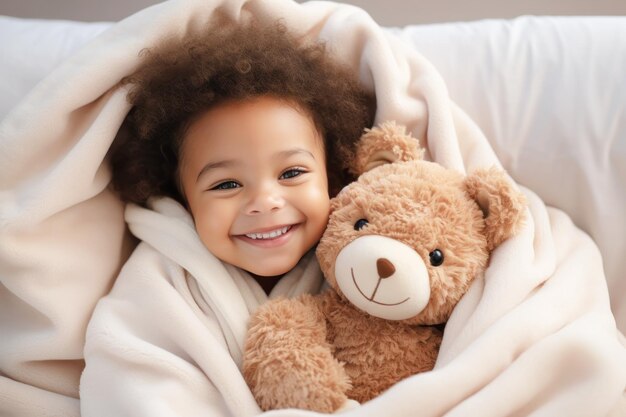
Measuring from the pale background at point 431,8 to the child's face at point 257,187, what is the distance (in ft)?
2.47

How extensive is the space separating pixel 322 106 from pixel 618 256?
1.87ft

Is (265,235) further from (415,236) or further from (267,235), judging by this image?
(415,236)

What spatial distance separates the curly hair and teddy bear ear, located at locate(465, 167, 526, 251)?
9.5 inches

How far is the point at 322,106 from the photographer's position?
1.01 m

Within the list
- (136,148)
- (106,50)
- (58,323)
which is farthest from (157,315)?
(106,50)

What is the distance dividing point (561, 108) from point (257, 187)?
0.56 meters

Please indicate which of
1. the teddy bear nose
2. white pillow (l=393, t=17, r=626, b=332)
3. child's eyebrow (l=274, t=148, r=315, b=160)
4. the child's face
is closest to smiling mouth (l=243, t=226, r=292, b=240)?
the child's face

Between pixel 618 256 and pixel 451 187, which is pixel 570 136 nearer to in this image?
pixel 618 256

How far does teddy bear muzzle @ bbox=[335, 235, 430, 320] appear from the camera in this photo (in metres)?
0.77

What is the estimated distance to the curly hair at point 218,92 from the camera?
95 centimetres

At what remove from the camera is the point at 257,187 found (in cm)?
91

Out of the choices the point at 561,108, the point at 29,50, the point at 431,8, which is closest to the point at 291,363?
the point at 561,108

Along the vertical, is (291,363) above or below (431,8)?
below

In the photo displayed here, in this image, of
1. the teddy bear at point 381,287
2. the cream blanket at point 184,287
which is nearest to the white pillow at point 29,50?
the cream blanket at point 184,287
